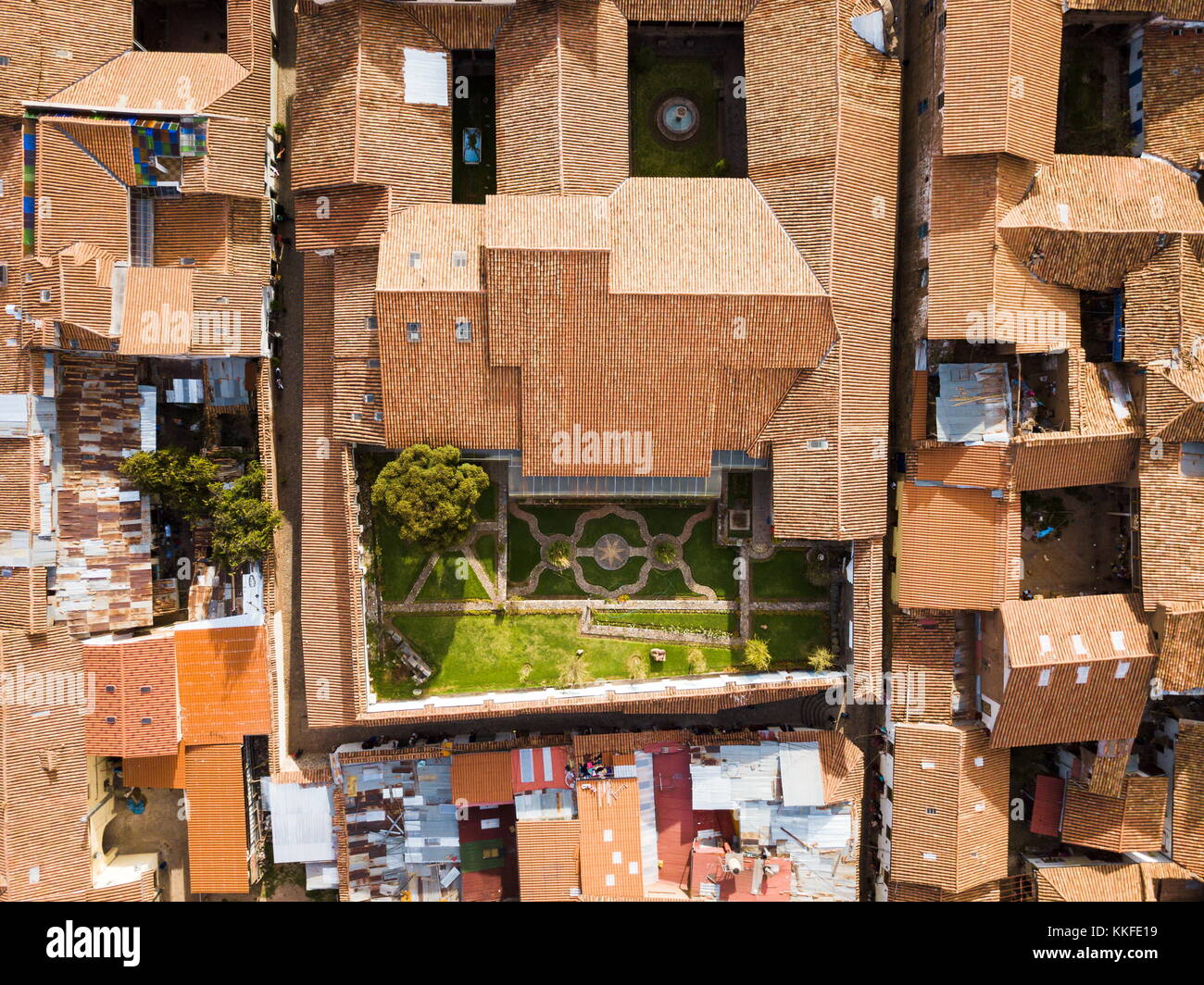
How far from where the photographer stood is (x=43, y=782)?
21953mm

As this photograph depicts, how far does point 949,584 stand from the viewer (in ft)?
74.9

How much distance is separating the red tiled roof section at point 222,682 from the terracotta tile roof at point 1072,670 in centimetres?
2476

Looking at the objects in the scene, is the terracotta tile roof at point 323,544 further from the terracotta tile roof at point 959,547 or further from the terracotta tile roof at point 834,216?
the terracotta tile roof at point 959,547

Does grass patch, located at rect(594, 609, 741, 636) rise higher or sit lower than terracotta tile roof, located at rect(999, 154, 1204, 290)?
lower

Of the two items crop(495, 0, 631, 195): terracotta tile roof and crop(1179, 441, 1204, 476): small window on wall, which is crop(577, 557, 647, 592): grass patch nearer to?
crop(495, 0, 631, 195): terracotta tile roof

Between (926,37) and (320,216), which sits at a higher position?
(926,37)

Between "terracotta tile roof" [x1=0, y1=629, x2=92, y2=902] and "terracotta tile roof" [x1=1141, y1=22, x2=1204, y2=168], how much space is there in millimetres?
39395

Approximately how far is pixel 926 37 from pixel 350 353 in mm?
21470

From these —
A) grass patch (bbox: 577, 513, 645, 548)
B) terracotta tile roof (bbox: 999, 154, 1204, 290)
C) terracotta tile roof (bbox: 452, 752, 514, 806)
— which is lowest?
terracotta tile roof (bbox: 452, 752, 514, 806)

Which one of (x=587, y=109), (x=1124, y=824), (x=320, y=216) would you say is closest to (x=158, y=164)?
(x=320, y=216)

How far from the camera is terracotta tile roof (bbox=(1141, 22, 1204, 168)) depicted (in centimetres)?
2288

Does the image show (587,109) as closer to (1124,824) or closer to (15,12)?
(15,12)

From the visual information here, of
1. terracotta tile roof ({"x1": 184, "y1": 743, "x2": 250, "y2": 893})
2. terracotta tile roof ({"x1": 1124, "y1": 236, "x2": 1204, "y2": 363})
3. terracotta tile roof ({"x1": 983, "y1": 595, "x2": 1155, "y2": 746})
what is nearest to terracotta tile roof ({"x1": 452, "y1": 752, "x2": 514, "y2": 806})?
terracotta tile roof ({"x1": 184, "y1": 743, "x2": 250, "y2": 893})

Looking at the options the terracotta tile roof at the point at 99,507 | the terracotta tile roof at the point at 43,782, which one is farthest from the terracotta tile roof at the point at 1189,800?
the terracotta tile roof at the point at 43,782
